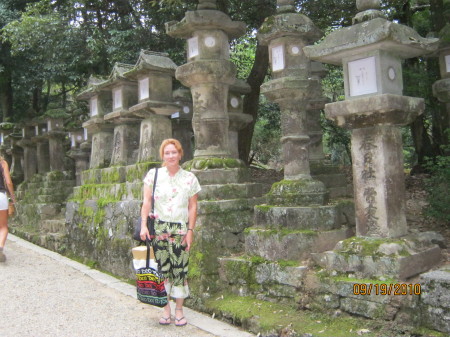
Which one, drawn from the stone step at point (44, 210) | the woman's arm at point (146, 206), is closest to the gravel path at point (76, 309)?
the woman's arm at point (146, 206)

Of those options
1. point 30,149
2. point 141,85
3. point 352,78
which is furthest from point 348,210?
point 30,149

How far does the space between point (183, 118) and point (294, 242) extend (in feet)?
11.9

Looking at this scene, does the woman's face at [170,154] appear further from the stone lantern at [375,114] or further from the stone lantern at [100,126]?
the stone lantern at [100,126]

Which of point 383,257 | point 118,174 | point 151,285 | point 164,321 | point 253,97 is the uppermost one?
point 253,97

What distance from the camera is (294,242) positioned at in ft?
15.3

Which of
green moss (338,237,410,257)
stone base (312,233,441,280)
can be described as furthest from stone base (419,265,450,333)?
green moss (338,237,410,257)

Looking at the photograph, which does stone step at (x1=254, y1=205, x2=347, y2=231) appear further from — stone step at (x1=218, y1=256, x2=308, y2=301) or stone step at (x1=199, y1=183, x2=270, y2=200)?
stone step at (x1=199, y1=183, x2=270, y2=200)

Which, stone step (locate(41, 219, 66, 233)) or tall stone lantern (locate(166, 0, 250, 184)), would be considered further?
stone step (locate(41, 219, 66, 233))

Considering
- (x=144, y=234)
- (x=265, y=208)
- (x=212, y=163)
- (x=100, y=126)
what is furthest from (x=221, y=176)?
(x=100, y=126)

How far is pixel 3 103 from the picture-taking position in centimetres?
1595

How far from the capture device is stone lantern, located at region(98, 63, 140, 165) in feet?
24.6

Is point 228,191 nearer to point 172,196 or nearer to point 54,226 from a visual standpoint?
point 172,196
